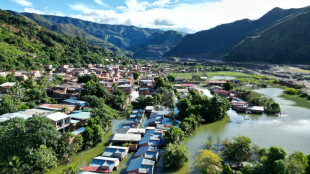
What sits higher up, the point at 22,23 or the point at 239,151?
the point at 22,23

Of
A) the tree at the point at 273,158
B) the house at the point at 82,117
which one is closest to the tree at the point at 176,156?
the tree at the point at 273,158

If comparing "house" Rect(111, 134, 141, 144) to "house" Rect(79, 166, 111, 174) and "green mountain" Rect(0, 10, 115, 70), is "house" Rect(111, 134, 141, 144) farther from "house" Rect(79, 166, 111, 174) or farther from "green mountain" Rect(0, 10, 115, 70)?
"green mountain" Rect(0, 10, 115, 70)

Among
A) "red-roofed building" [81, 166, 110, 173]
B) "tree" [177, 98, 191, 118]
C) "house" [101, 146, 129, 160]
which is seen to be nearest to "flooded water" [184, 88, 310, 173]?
"tree" [177, 98, 191, 118]

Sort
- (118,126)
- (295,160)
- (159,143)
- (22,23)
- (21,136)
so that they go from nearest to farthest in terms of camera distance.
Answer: (295,160) < (21,136) < (159,143) < (118,126) < (22,23)

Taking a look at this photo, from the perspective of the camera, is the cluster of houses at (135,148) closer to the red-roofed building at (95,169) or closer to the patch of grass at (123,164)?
the red-roofed building at (95,169)

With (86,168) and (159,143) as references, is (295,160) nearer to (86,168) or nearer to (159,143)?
(159,143)

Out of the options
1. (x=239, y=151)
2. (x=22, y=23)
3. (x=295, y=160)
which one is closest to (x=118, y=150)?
(x=239, y=151)

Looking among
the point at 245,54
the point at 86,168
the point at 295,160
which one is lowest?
the point at 86,168
